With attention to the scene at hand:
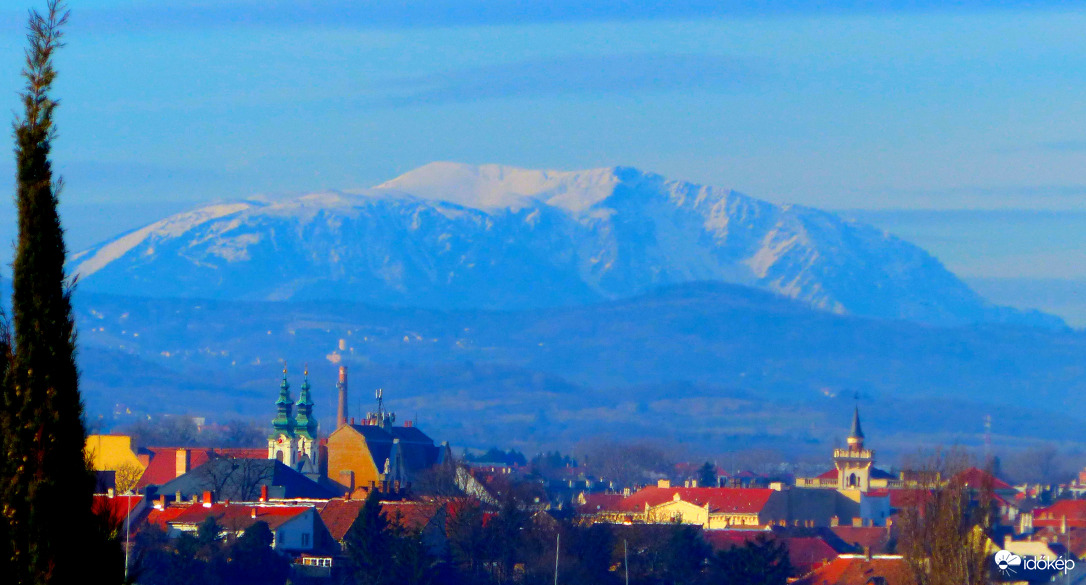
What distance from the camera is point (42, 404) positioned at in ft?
40.0

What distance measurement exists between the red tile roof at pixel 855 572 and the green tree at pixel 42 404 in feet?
138

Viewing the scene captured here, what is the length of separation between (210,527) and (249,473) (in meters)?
27.5

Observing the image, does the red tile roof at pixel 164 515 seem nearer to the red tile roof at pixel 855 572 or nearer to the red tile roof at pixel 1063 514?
the red tile roof at pixel 855 572

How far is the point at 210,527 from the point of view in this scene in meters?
54.6

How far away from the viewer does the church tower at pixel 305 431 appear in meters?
111

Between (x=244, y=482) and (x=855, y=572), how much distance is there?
32.3m

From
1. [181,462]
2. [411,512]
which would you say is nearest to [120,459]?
[181,462]

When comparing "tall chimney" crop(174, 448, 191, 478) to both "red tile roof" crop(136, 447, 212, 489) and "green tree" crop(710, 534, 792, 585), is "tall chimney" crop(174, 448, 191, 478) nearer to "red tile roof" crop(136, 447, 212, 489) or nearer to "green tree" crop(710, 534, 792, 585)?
"red tile roof" crop(136, 447, 212, 489)

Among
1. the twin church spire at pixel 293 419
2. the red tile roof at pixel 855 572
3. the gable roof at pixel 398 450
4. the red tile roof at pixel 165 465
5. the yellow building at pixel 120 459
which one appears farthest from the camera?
the twin church spire at pixel 293 419

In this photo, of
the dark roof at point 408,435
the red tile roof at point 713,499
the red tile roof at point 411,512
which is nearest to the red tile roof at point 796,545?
the red tile roof at point 411,512

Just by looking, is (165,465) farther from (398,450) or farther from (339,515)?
(339,515)

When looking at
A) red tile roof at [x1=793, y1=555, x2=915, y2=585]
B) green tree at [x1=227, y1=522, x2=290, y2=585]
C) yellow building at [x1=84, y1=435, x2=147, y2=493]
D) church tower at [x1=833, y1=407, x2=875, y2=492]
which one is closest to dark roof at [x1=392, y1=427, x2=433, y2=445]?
yellow building at [x1=84, y1=435, x2=147, y2=493]

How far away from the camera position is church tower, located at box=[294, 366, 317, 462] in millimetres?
111312

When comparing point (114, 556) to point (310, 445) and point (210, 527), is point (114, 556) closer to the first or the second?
point (210, 527)
